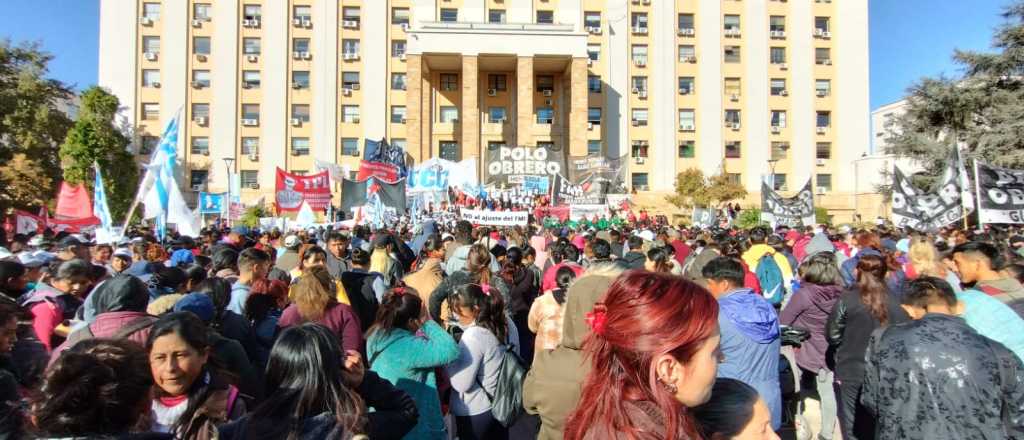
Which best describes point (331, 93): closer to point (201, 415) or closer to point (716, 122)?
point (716, 122)

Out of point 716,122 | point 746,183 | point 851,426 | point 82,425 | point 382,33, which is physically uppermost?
point 382,33

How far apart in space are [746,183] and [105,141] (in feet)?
147

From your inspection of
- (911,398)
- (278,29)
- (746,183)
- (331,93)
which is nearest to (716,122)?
(746,183)

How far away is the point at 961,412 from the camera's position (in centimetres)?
284

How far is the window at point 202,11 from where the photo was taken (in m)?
44.1

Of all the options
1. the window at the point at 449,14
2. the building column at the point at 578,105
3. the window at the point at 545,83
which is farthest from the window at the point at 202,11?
the building column at the point at 578,105

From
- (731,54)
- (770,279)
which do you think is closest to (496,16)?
(731,54)

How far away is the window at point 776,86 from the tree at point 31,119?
46.8 meters

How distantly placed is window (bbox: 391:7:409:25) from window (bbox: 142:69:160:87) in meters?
17.4

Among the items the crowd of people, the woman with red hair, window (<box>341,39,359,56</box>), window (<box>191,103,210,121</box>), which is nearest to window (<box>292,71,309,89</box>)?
window (<box>341,39,359,56</box>)

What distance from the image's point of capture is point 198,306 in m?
3.75

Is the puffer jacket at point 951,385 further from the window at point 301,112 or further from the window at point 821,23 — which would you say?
A: the window at point 821,23

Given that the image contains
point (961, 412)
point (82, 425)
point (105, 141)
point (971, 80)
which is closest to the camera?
point (82, 425)

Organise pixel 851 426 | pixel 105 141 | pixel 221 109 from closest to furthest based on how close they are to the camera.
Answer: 1. pixel 851 426
2. pixel 105 141
3. pixel 221 109
